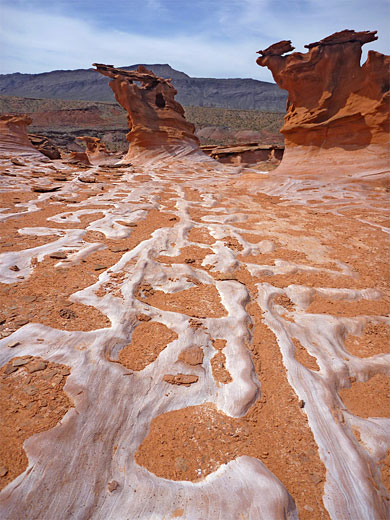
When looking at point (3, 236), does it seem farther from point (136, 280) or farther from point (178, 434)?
point (178, 434)

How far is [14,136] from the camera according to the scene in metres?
13.1

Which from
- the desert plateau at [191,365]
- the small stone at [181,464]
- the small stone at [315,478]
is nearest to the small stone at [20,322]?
the desert plateau at [191,365]

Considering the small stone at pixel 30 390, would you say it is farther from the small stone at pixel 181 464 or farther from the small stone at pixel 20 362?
the small stone at pixel 181 464

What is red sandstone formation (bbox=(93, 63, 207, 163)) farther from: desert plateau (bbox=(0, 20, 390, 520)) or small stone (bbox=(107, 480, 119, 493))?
small stone (bbox=(107, 480, 119, 493))

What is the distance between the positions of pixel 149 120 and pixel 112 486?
53.9ft

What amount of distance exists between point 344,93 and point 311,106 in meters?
1.09

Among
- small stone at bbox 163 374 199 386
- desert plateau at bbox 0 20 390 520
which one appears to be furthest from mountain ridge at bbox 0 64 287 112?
small stone at bbox 163 374 199 386

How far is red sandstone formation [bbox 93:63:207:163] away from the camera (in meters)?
15.1

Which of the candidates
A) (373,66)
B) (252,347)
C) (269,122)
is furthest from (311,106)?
(269,122)

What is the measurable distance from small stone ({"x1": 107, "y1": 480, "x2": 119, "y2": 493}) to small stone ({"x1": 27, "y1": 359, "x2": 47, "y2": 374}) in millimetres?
694

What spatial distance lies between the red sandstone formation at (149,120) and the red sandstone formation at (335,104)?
5637 mm

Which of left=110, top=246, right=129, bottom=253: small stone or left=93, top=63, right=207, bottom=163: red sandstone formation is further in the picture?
left=93, top=63, right=207, bottom=163: red sandstone formation

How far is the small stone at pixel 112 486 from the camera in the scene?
3.74 ft

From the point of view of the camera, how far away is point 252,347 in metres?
2.03
